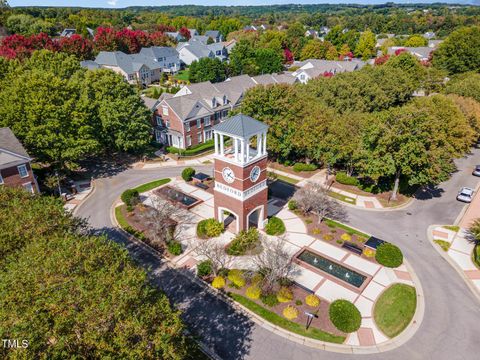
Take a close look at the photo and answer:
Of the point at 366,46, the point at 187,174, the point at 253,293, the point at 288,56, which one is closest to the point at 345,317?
the point at 253,293

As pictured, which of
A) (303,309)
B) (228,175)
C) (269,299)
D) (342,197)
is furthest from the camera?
(342,197)

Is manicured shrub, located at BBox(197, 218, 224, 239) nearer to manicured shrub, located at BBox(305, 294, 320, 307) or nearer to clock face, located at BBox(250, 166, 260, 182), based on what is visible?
clock face, located at BBox(250, 166, 260, 182)

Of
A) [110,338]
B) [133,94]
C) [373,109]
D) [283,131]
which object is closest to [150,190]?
[133,94]

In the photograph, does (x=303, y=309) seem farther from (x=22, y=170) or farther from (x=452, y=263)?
(x=22, y=170)

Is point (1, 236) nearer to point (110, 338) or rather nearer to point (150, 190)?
point (110, 338)

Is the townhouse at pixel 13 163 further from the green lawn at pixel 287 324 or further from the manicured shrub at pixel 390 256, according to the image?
the manicured shrub at pixel 390 256

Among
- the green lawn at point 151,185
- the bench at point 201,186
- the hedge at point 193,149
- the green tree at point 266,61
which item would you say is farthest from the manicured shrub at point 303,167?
the green tree at point 266,61
